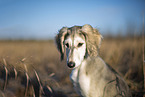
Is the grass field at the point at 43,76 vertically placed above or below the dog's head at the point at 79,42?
below

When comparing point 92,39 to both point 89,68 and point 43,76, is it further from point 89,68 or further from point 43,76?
point 43,76

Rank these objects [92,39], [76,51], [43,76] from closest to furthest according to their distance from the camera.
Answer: [76,51] < [92,39] < [43,76]

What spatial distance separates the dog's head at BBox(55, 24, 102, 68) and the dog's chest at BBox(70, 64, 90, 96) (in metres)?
0.23

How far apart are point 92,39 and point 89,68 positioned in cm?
51

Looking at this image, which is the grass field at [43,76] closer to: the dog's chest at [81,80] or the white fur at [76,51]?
the dog's chest at [81,80]

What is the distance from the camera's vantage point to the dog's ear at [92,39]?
2.29m

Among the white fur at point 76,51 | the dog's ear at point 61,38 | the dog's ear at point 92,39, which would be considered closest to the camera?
the white fur at point 76,51

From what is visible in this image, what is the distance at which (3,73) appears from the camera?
8.46 feet

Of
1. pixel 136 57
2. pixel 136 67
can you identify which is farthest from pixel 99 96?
pixel 136 57

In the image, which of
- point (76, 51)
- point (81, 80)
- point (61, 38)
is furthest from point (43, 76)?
point (76, 51)

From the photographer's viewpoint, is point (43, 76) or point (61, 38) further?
point (43, 76)

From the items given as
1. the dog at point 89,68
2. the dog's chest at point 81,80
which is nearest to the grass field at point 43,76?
the dog's chest at point 81,80

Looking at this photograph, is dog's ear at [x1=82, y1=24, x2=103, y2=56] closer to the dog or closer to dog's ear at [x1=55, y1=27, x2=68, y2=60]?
the dog

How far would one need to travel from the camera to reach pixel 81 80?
2172 mm
